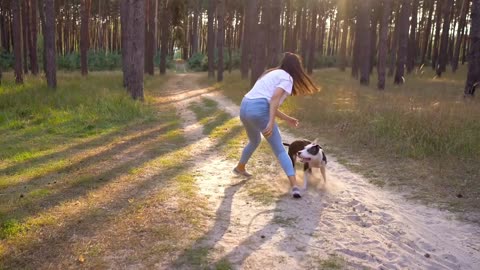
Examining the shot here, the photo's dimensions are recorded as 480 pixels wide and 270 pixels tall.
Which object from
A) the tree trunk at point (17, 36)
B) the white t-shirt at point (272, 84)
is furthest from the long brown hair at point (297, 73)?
the tree trunk at point (17, 36)

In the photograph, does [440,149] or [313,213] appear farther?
[440,149]

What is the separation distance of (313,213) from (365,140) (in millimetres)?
4981

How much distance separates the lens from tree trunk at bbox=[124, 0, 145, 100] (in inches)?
609

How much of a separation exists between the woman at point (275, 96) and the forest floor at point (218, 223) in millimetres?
771

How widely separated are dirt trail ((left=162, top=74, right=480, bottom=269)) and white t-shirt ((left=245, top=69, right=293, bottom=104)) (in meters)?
1.43

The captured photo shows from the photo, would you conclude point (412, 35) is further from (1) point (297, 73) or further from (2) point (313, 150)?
(1) point (297, 73)

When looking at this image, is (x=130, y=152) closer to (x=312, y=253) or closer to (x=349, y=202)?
(x=349, y=202)

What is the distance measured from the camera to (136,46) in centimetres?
1581

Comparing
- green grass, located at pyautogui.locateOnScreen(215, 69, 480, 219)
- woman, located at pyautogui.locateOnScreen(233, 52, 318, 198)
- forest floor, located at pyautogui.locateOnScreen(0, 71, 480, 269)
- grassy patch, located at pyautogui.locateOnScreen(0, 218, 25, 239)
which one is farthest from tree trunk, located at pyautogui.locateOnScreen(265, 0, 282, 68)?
grassy patch, located at pyautogui.locateOnScreen(0, 218, 25, 239)

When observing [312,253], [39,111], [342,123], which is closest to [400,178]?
[312,253]

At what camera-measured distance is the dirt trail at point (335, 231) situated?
400 cm

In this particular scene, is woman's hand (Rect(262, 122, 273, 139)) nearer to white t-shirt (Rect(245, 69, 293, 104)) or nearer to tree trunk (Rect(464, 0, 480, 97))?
white t-shirt (Rect(245, 69, 293, 104))

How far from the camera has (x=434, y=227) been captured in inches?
194

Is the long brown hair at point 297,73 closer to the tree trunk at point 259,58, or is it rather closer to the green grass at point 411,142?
the green grass at point 411,142
